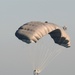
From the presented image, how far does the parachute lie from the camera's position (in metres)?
47.4

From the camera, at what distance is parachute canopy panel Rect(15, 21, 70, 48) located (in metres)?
47.4

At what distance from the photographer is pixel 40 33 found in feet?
161

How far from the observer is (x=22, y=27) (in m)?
49.2

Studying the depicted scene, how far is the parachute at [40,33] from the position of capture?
47406mm

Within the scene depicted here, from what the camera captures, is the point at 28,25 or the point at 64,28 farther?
the point at 64,28

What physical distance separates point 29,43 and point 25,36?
903 mm

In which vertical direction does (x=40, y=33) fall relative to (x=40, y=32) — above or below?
below

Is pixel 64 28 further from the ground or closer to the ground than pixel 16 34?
further from the ground

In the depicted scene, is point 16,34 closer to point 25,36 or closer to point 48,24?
point 25,36

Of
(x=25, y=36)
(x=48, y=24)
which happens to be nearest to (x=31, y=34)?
(x=25, y=36)

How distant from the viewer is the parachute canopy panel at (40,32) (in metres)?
47.4

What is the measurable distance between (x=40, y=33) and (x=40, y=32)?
119mm

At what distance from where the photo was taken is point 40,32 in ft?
161

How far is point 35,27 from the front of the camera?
49.1 metres
